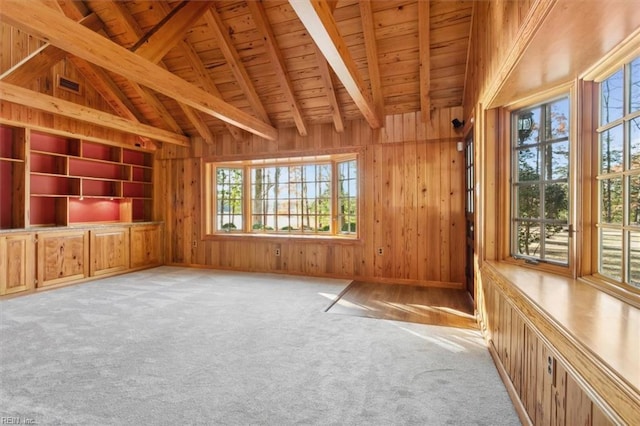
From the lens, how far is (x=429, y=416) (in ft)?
5.42

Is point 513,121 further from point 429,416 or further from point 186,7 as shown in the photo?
point 186,7

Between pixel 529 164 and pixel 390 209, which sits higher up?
pixel 529 164

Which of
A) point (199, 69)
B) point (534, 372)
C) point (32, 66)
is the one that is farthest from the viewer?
point (199, 69)

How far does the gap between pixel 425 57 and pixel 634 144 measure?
2529 millimetres

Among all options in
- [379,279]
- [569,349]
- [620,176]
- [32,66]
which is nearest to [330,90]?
[379,279]

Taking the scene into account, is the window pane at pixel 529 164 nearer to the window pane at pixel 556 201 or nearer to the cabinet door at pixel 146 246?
the window pane at pixel 556 201

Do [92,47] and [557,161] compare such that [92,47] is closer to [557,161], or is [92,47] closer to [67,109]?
[67,109]

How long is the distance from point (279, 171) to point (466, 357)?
174 inches

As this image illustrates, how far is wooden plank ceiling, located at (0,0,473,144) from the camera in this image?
3.26 metres

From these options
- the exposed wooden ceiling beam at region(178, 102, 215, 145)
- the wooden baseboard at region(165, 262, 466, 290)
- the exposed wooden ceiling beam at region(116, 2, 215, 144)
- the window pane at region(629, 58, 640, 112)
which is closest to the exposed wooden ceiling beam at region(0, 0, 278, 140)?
the exposed wooden ceiling beam at region(116, 2, 215, 144)

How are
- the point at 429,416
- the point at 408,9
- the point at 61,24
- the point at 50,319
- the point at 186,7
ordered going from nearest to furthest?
the point at 429,416, the point at 61,24, the point at 50,319, the point at 408,9, the point at 186,7

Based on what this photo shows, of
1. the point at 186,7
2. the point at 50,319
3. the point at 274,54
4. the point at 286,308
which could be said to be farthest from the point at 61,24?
the point at 286,308

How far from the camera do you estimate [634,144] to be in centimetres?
152

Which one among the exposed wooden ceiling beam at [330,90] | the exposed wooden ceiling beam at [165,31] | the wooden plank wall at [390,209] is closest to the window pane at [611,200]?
the wooden plank wall at [390,209]
